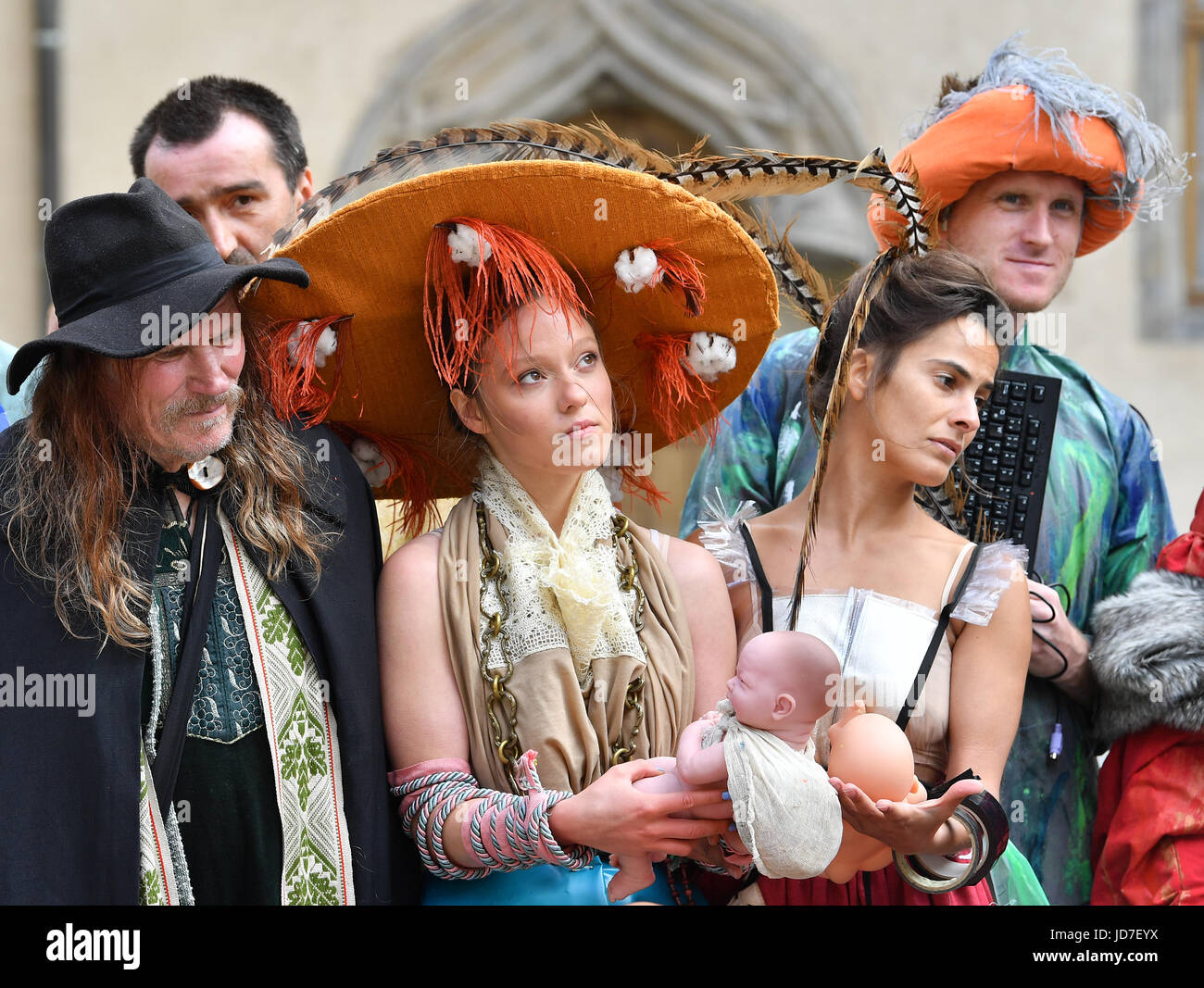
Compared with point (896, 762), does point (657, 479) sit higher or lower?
higher

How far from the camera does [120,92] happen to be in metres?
7.18

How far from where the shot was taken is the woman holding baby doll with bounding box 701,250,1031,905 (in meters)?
2.48

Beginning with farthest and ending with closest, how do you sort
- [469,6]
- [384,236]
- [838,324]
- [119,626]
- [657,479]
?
[469,6], [657,479], [838,324], [384,236], [119,626]

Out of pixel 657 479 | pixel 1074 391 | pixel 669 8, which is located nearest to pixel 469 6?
pixel 669 8

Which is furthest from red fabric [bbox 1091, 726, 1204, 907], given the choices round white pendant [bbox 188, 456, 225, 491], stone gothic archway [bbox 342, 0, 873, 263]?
stone gothic archway [bbox 342, 0, 873, 263]

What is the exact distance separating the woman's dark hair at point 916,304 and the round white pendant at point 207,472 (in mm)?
1212

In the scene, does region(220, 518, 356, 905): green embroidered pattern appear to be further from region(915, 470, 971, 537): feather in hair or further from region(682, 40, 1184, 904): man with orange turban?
region(915, 470, 971, 537): feather in hair

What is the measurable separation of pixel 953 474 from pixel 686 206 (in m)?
0.97

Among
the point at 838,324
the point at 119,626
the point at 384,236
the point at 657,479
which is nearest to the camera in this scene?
the point at 119,626

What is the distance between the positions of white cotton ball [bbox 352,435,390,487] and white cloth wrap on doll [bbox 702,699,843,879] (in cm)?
97

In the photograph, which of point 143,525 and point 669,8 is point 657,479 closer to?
point 669,8

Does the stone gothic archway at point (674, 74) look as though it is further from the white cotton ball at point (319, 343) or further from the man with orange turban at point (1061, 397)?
the white cotton ball at point (319, 343)

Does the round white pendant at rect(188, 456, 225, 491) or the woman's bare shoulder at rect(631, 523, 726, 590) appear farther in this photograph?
the woman's bare shoulder at rect(631, 523, 726, 590)

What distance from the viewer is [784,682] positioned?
2.08 meters
